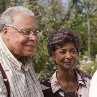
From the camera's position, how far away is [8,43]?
2775 millimetres

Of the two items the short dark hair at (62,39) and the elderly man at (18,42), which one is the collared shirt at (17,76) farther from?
the short dark hair at (62,39)

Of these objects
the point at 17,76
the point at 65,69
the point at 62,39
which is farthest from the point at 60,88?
the point at 17,76

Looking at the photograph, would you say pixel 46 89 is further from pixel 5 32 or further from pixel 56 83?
pixel 5 32

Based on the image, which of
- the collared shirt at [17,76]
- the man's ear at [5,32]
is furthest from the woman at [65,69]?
the man's ear at [5,32]

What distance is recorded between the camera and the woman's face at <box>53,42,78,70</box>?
3.31m

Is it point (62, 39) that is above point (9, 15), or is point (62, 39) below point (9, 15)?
below

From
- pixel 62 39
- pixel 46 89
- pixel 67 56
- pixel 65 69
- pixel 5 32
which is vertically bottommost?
pixel 46 89

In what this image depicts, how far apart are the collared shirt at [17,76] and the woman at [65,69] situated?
14.9 inches

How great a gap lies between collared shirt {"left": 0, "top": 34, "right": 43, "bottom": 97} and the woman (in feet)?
1.24

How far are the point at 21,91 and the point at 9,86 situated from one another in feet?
0.45

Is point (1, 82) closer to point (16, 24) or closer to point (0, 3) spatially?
point (16, 24)

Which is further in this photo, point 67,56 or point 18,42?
point 67,56

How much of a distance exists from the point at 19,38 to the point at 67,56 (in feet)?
2.19

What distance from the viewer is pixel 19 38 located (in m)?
2.77
